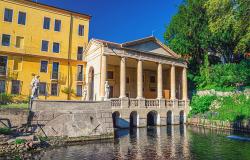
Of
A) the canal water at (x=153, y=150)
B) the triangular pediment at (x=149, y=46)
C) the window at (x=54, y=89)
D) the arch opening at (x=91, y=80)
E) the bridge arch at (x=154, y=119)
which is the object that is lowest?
the canal water at (x=153, y=150)

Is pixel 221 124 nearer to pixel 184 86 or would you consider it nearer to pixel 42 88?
pixel 184 86

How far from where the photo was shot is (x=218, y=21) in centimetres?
2022

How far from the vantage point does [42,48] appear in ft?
112

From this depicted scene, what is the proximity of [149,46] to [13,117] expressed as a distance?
A: 24.2m

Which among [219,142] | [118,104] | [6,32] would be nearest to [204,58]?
[118,104]

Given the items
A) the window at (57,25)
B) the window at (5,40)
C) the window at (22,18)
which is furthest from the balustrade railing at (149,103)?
the window at (22,18)

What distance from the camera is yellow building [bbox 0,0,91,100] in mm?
31375

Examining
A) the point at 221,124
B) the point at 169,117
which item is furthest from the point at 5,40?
the point at 221,124

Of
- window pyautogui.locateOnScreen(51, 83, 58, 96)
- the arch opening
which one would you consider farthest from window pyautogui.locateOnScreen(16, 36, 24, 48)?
the arch opening

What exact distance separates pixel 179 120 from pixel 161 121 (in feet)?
14.4

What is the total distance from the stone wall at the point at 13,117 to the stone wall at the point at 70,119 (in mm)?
750

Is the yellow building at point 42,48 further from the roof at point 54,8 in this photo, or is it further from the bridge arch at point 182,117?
the bridge arch at point 182,117

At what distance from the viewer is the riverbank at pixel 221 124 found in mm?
27812

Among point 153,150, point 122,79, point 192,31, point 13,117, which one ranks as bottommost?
point 153,150
